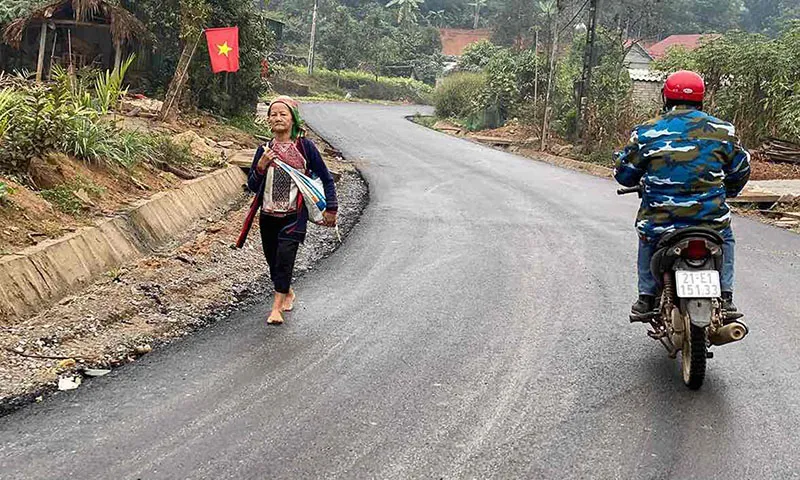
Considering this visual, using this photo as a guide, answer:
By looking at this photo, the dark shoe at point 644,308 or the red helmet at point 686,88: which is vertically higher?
the red helmet at point 686,88

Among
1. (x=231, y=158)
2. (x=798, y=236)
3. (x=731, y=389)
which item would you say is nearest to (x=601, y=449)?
(x=731, y=389)

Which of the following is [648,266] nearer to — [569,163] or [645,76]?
[569,163]

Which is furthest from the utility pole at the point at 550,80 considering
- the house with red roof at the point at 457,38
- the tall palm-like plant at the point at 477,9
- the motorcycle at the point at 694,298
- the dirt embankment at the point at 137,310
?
the tall palm-like plant at the point at 477,9

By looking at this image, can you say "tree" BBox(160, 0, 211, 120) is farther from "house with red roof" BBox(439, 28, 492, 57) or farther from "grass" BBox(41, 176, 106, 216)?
"house with red roof" BBox(439, 28, 492, 57)

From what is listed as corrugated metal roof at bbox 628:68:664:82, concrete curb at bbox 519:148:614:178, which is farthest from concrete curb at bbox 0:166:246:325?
corrugated metal roof at bbox 628:68:664:82

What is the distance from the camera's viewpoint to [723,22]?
7162 cm

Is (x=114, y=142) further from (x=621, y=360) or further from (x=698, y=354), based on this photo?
(x=698, y=354)

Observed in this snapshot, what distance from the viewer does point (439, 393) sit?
4668 mm

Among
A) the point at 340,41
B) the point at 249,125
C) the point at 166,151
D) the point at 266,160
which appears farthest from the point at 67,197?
the point at 340,41

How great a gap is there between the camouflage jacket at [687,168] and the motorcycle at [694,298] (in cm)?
15

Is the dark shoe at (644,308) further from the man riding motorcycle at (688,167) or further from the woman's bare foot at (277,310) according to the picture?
the woman's bare foot at (277,310)

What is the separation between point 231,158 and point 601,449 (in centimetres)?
949

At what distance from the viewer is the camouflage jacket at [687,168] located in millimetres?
4980

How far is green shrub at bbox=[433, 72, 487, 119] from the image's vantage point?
39406 millimetres
